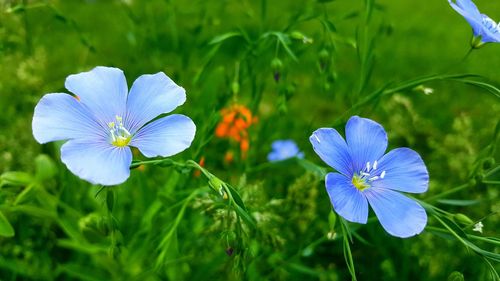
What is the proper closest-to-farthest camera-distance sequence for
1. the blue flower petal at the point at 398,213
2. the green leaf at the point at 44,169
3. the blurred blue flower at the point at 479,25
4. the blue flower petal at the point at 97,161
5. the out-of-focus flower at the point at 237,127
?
the blue flower petal at the point at 97,161
the blue flower petal at the point at 398,213
the blurred blue flower at the point at 479,25
the green leaf at the point at 44,169
the out-of-focus flower at the point at 237,127

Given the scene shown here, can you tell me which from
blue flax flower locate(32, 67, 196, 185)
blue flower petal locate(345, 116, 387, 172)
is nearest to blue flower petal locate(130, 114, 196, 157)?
blue flax flower locate(32, 67, 196, 185)

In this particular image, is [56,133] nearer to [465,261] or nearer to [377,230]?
[377,230]

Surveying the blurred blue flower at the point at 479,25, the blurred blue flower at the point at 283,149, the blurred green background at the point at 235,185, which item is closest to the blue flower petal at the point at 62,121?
the blurred green background at the point at 235,185

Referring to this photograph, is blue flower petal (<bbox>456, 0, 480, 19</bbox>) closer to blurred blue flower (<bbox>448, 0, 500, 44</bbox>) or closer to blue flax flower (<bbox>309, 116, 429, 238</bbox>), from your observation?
blurred blue flower (<bbox>448, 0, 500, 44</bbox>)

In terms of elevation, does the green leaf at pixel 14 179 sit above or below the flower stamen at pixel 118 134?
below

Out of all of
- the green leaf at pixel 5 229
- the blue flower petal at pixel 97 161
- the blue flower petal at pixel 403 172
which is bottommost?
the green leaf at pixel 5 229

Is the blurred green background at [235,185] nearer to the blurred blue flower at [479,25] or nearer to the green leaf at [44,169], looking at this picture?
the green leaf at [44,169]

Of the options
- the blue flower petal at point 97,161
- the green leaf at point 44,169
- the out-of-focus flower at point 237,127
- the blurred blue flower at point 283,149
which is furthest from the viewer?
the blurred blue flower at point 283,149
